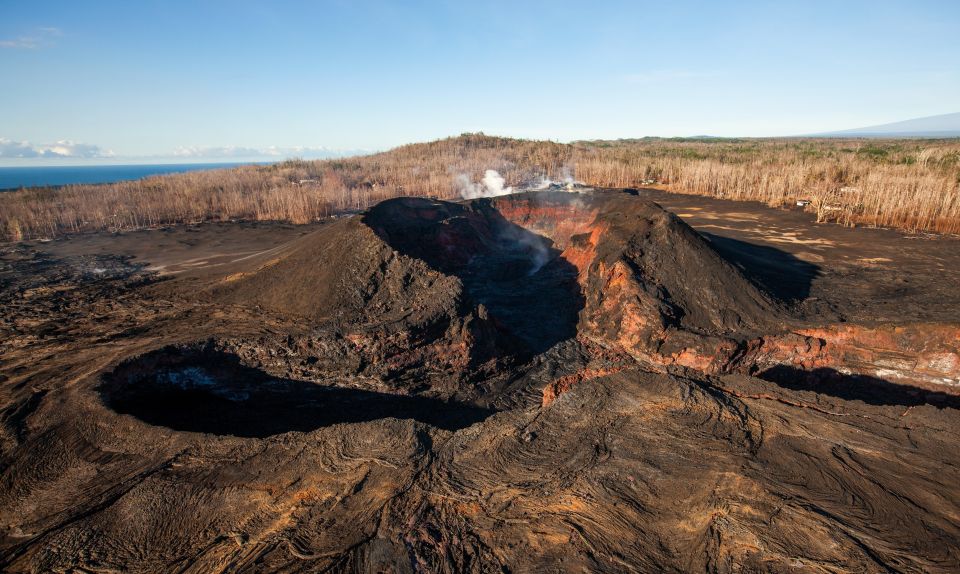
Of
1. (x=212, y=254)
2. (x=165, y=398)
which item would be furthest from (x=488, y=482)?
(x=212, y=254)

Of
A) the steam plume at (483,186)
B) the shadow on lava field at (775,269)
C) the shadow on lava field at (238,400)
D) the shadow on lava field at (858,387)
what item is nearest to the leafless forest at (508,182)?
the steam plume at (483,186)

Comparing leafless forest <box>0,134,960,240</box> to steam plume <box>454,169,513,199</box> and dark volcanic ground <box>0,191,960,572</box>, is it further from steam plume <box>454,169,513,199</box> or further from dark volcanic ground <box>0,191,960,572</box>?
dark volcanic ground <box>0,191,960,572</box>

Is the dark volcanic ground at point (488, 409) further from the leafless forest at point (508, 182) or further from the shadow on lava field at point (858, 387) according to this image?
the leafless forest at point (508, 182)

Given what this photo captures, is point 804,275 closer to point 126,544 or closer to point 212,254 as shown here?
point 126,544

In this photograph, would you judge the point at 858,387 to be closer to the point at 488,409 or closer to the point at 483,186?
the point at 488,409

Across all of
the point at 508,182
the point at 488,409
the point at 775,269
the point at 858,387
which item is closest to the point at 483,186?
the point at 508,182

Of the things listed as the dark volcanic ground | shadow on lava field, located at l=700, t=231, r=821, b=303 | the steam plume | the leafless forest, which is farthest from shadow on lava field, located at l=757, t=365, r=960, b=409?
the steam plume
